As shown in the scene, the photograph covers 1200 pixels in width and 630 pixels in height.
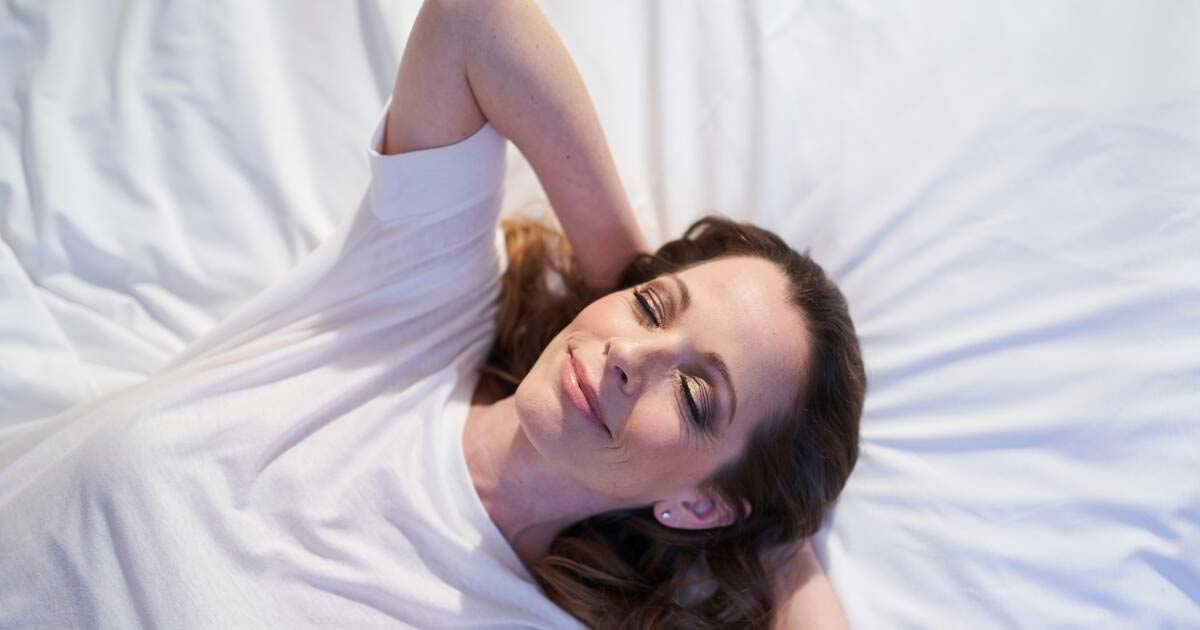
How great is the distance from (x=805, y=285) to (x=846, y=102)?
19.5 inches

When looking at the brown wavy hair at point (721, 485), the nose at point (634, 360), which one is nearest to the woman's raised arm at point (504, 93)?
the brown wavy hair at point (721, 485)

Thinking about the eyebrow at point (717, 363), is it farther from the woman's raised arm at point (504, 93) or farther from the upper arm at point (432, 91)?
the upper arm at point (432, 91)

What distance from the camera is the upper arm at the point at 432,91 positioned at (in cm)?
119

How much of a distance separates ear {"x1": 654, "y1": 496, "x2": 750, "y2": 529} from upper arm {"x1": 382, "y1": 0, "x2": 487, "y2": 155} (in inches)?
25.7

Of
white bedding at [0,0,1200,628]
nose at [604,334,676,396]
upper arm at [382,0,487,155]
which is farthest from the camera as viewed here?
white bedding at [0,0,1200,628]

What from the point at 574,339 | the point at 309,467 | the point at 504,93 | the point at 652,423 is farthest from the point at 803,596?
the point at 504,93

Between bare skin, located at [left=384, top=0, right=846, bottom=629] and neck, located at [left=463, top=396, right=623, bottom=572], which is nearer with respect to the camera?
bare skin, located at [left=384, top=0, right=846, bottom=629]

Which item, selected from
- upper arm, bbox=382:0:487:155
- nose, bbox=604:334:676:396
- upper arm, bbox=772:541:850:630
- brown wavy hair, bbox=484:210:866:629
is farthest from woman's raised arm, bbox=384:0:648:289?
upper arm, bbox=772:541:850:630

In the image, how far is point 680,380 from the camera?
1.10 metres

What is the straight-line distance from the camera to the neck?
1.32 m

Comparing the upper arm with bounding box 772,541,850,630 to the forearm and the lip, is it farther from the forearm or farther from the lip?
the forearm

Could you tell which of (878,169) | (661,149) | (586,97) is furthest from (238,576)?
(878,169)

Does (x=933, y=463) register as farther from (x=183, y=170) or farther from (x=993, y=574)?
(x=183, y=170)

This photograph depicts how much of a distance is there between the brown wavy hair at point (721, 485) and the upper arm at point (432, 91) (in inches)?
14.5
